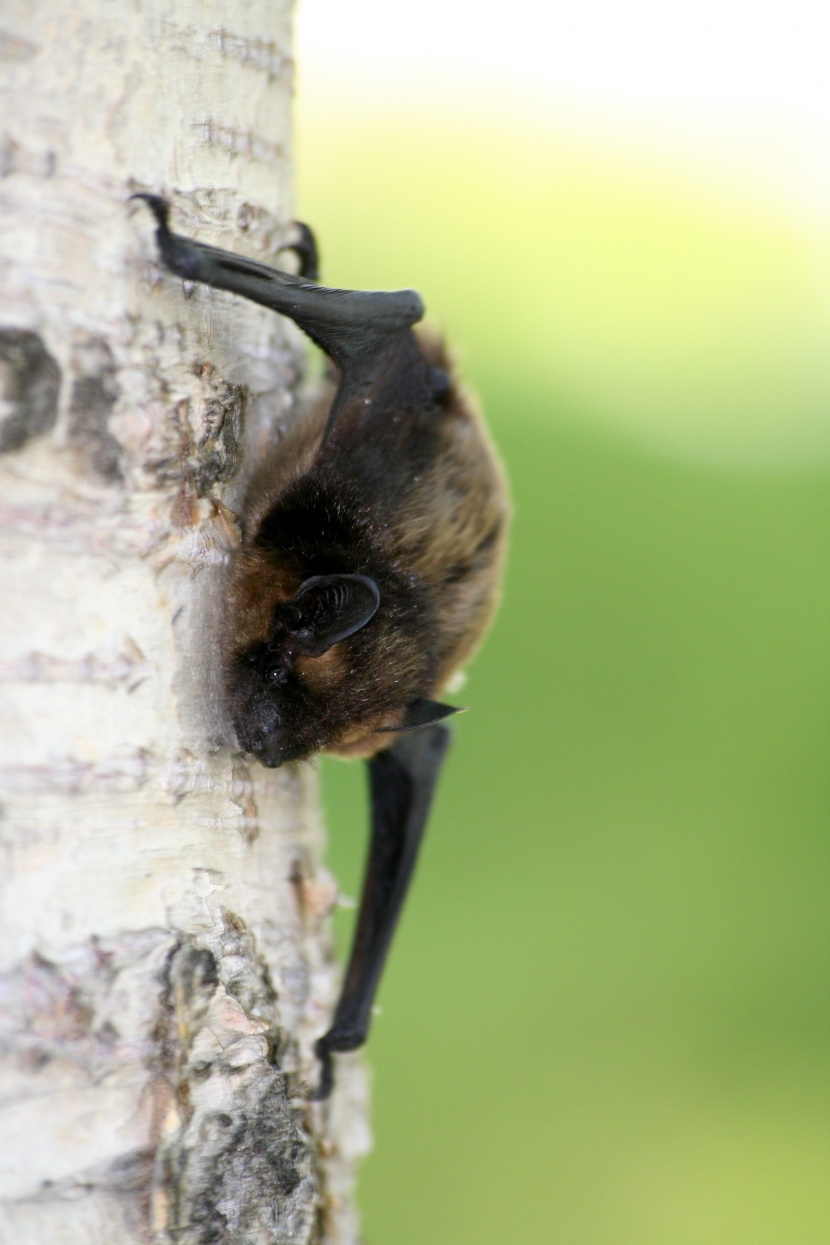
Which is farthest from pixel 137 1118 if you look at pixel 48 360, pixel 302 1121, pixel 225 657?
pixel 48 360

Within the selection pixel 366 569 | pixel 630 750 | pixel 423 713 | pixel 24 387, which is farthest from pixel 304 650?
pixel 630 750

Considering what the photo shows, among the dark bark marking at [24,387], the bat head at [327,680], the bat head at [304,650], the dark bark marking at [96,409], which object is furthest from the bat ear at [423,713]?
the dark bark marking at [24,387]

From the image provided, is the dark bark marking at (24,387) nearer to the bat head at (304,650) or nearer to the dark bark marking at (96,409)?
the dark bark marking at (96,409)

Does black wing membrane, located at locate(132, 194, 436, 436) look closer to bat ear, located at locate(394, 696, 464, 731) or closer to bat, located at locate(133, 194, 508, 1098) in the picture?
bat, located at locate(133, 194, 508, 1098)

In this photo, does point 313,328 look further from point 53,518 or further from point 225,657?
point 53,518

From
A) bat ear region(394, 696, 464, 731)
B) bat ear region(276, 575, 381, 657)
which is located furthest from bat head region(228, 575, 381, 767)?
bat ear region(394, 696, 464, 731)

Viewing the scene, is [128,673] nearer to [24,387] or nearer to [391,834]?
[24,387]
